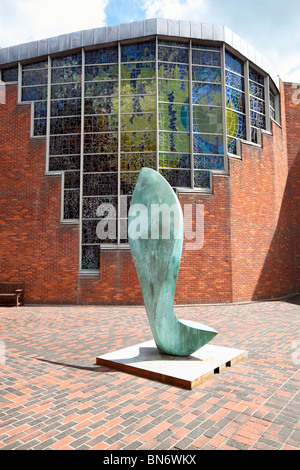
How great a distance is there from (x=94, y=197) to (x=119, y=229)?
1.60m

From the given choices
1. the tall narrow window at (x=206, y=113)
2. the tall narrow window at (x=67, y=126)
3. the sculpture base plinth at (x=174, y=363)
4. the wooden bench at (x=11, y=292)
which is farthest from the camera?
the tall narrow window at (x=67, y=126)

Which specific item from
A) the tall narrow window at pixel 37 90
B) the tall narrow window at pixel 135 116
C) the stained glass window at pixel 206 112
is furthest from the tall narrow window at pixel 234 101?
the tall narrow window at pixel 37 90

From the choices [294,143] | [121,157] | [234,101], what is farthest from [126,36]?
[294,143]

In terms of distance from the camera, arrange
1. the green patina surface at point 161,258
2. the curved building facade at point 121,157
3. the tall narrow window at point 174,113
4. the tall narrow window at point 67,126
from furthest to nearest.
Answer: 1. the tall narrow window at point 67,126
2. the tall narrow window at point 174,113
3. the curved building facade at point 121,157
4. the green patina surface at point 161,258

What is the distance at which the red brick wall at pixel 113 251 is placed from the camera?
1183cm

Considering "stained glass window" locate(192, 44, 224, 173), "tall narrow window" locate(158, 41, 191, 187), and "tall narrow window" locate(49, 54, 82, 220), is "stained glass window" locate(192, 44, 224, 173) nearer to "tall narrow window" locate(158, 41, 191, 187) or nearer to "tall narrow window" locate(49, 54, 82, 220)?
"tall narrow window" locate(158, 41, 191, 187)

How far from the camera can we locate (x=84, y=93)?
1288 cm

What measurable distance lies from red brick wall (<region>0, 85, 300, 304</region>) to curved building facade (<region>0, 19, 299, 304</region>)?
4cm

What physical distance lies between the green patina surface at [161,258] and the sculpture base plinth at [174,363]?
0.24 meters

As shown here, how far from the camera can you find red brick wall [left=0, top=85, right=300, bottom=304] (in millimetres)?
11828

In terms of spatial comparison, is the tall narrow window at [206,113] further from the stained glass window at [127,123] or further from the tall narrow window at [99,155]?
the tall narrow window at [99,155]

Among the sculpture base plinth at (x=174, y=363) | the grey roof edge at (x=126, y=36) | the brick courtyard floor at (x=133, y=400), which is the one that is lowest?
the brick courtyard floor at (x=133, y=400)

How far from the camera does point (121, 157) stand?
12.5 m
